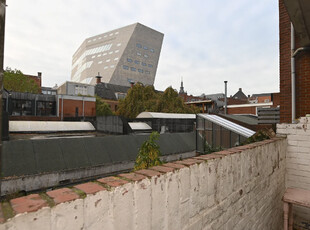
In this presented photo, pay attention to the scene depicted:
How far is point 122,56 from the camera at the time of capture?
245ft

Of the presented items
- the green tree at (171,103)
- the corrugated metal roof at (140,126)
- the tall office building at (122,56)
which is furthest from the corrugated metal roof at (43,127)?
the tall office building at (122,56)

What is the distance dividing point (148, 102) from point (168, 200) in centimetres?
2516

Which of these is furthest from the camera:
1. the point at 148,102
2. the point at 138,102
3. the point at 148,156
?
the point at 138,102

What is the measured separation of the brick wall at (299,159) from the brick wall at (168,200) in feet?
4.89

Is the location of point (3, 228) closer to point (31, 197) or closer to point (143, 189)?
point (31, 197)

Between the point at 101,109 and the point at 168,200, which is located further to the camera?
the point at 101,109

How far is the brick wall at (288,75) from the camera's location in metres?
5.44

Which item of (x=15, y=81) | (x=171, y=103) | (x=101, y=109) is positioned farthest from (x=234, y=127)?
(x=15, y=81)

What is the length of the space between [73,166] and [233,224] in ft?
25.2

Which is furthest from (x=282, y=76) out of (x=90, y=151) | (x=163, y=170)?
(x=90, y=151)

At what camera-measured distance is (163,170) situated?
1932 millimetres

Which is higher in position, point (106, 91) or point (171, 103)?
point (106, 91)

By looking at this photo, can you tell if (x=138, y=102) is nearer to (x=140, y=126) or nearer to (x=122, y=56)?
(x=140, y=126)

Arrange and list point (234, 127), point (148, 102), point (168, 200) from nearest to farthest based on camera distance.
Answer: point (168, 200), point (234, 127), point (148, 102)
